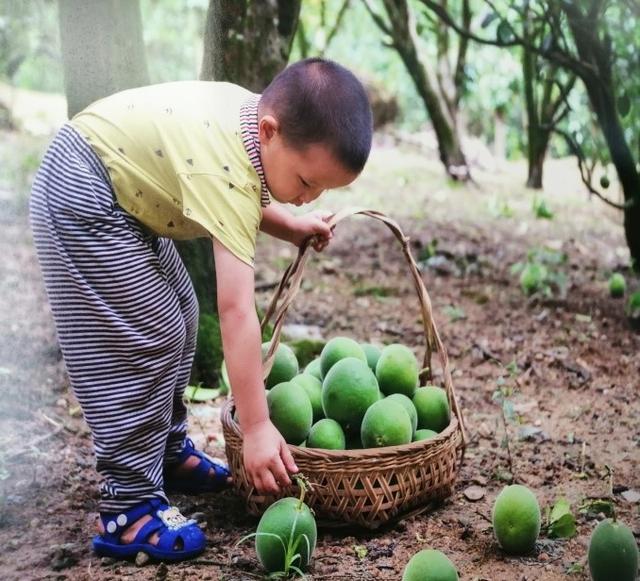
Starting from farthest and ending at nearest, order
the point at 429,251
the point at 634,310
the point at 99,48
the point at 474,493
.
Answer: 1. the point at 429,251
2. the point at 634,310
3. the point at 99,48
4. the point at 474,493

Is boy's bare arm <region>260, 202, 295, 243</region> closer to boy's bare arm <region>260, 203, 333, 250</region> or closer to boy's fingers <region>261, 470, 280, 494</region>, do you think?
boy's bare arm <region>260, 203, 333, 250</region>

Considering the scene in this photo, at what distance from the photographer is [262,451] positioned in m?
1.88

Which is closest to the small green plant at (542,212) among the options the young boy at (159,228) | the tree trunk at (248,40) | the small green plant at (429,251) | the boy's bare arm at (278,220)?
the small green plant at (429,251)

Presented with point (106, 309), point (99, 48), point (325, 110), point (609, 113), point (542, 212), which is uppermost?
point (99, 48)

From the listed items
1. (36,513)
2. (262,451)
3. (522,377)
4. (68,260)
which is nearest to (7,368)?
(36,513)

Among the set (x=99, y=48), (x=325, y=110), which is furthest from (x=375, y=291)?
(x=325, y=110)

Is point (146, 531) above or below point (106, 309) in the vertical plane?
below

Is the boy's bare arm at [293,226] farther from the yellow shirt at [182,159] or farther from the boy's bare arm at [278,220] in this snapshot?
the yellow shirt at [182,159]

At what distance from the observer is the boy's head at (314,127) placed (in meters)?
1.85

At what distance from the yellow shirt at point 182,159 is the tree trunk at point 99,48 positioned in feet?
2.88

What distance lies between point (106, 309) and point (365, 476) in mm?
777

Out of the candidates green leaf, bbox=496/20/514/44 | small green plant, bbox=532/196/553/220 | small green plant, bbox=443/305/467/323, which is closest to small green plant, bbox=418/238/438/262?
small green plant, bbox=443/305/467/323

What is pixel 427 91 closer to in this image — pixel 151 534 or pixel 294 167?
pixel 294 167

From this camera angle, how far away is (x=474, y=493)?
2350mm
